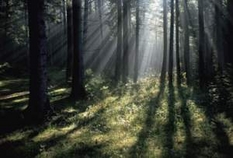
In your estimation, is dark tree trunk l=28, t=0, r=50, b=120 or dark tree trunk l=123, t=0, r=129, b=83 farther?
dark tree trunk l=123, t=0, r=129, b=83

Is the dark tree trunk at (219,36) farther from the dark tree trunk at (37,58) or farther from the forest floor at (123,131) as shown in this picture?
the dark tree trunk at (37,58)

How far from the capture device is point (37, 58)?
45.6ft

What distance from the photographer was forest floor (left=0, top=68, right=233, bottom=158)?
10.1 metres

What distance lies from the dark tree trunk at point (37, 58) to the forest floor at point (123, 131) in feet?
2.24

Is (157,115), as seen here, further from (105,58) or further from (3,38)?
(3,38)

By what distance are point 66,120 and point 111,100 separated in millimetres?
5400

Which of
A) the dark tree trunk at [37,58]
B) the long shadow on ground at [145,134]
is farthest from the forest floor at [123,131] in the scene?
the dark tree trunk at [37,58]

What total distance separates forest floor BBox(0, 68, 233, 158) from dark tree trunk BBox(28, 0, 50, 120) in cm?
68

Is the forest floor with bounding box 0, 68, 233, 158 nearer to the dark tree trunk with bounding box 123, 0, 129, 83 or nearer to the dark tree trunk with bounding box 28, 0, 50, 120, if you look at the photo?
the dark tree trunk with bounding box 28, 0, 50, 120

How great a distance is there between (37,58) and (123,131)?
179 inches

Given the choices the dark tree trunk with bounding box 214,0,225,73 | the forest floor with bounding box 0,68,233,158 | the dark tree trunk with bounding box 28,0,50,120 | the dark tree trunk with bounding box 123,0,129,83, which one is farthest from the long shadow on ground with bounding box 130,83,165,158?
the dark tree trunk with bounding box 123,0,129,83

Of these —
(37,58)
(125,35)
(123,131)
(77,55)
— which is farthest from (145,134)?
(125,35)

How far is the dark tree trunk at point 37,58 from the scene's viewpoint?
45.3 feet

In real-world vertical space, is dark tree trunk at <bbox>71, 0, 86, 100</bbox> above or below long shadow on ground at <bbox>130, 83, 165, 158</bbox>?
above
